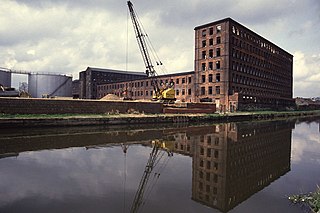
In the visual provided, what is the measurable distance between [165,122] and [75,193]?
26035 millimetres

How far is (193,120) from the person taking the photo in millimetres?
36094

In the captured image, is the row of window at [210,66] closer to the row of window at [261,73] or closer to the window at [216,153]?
the row of window at [261,73]

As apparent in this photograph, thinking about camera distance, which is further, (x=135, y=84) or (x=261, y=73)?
(x=135, y=84)

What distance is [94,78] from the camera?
301 feet

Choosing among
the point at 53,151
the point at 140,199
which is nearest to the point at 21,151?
the point at 53,151

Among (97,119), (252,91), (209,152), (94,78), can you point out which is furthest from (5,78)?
(252,91)

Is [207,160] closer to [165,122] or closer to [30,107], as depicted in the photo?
[165,122]

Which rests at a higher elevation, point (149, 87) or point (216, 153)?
point (149, 87)

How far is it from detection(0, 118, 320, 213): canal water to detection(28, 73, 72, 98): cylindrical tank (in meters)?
45.5

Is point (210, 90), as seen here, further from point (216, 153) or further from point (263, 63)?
point (216, 153)

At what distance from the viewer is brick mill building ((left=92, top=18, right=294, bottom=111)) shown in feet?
174

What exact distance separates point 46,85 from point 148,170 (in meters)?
54.9

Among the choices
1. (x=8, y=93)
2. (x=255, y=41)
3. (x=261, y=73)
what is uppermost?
(x=255, y=41)

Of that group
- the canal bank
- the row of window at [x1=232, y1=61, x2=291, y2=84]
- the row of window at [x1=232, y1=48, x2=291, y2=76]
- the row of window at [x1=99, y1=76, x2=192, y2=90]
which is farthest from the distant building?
the canal bank
